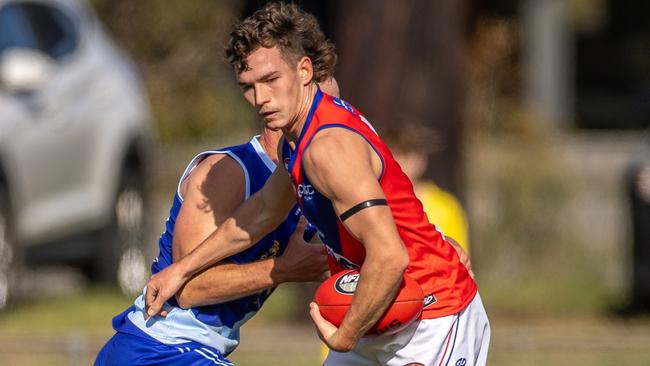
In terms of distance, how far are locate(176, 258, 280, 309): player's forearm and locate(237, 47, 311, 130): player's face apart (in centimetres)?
60

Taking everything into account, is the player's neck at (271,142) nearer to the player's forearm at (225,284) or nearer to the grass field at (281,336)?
the player's forearm at (225,284)

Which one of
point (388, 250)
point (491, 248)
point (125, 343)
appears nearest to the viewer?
point (388, 250)

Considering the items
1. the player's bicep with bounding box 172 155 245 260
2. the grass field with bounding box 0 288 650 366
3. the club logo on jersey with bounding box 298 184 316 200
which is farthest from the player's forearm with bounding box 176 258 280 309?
the grass field with bounding box 0 288 650 366

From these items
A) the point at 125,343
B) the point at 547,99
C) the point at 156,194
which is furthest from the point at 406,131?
the point at 547,99

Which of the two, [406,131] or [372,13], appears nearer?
[406,131]

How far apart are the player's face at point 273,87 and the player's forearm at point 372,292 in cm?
50

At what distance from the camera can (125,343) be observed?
15.6ft

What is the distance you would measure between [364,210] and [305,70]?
52cm

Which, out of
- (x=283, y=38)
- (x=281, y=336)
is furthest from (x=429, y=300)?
(x=281, y=336)

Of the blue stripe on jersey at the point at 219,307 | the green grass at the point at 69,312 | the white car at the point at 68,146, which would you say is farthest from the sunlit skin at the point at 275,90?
the green grass at the point at 69,312

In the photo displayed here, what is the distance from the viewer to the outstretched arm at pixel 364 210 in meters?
4.13

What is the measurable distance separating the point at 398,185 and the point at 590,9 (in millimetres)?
28669

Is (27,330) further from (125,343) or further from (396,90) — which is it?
(125,343)

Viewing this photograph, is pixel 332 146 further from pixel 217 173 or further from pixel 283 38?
pixel 217 173
